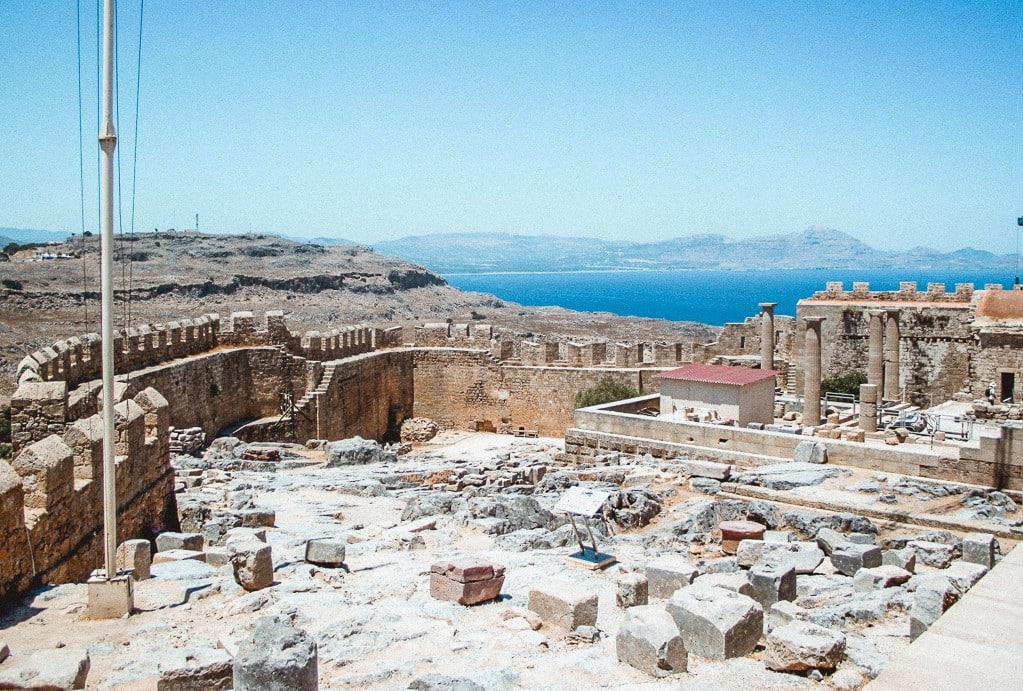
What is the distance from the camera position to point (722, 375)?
19.9 meters

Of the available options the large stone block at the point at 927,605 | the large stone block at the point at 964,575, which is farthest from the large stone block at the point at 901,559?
the large stone block at the point at 927,605

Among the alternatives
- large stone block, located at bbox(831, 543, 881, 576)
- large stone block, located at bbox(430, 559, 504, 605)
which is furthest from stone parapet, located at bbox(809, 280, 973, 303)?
large stone block, located at bbox(430, 559, 504, 605)

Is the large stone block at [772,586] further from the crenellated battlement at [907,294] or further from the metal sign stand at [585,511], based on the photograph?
the crenellated battlement at [907,294]

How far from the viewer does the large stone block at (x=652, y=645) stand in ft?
20.8

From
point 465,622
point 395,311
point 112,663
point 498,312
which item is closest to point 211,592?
point 112,663

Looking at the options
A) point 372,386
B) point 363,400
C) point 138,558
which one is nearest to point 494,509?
point 138,558

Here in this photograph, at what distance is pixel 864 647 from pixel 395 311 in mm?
59090

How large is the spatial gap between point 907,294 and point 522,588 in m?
20.9

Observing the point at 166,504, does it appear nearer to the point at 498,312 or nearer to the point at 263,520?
the point at 263,520

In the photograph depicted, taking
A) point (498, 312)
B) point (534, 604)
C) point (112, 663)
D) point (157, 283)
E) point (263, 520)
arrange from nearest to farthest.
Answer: point (112, 663)
point (534, 604)
point (263, 520)
point (157, 283)
point (498, 312)

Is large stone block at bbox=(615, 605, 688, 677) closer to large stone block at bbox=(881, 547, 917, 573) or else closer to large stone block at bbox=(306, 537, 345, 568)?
large stone block at bbox=(306, 537, 345, 568)

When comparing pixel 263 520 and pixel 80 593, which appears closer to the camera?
pixel 80 593

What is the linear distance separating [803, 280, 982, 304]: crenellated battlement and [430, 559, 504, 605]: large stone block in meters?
19.8

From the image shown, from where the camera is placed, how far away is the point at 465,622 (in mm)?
7691
